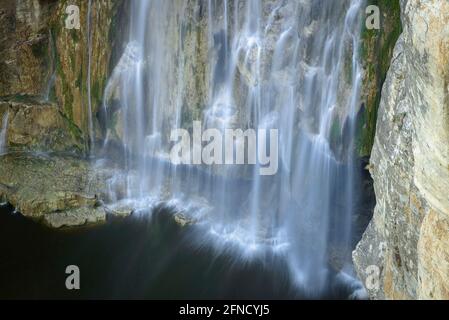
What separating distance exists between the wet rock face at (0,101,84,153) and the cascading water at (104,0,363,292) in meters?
1.20

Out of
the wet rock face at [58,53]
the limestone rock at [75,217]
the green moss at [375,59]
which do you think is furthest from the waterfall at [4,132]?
the green moss at [375,59]

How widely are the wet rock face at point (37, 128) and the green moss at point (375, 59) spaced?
28.2 feet

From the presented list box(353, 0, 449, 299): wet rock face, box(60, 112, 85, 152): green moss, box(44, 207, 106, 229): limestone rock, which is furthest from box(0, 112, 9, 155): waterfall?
box(353, 0, 449, 299): wet rock face

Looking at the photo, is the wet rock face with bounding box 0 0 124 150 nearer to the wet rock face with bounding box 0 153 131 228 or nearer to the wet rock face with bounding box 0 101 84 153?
the wet rock face with bounding box 0 101 84 153

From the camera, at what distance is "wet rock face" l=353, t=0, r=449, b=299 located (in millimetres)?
6586

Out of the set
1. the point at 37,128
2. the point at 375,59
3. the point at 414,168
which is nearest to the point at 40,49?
the point at 37,128

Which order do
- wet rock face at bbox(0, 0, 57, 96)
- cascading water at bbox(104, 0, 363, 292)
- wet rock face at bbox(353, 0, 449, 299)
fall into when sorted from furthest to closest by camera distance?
wet rock face at bbox(0, 0, 57, 96)
cascading water at bbox(104, 0, 363, 292)
wet rock face at bbox(353, 0, 449, 299)

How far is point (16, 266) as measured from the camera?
13602 millimetres

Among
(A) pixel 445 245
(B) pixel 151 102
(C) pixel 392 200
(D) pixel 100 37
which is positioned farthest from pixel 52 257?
(A) pixel 445 245

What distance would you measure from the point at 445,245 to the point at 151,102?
11.1m

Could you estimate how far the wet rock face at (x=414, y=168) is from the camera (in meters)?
6.59

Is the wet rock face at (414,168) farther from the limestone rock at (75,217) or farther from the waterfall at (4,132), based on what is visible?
the waterfall at (4,132)

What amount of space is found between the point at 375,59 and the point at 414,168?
4866 mm

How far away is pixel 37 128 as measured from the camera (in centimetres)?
1706
